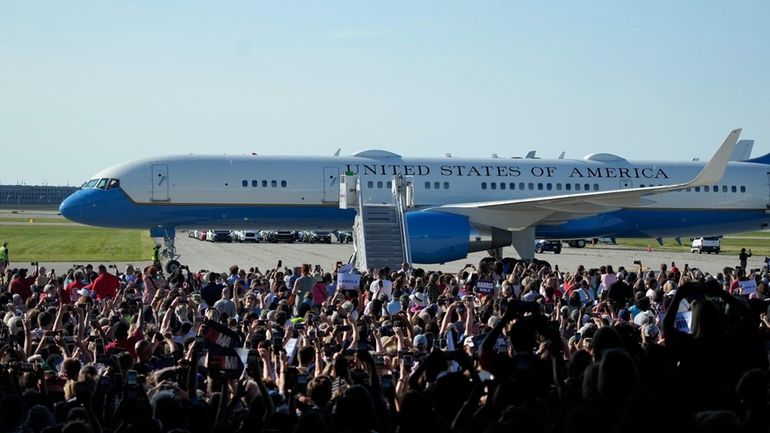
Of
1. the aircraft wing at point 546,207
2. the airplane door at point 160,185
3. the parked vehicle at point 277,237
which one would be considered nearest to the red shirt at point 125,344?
the airplane door at point 160,185

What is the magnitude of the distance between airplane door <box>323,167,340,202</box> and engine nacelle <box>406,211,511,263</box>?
11.0 feet

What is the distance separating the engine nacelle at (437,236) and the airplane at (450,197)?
0.04 metres

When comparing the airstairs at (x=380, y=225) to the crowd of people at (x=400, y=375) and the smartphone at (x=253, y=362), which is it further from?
the smartphone at (x=253, y=362)

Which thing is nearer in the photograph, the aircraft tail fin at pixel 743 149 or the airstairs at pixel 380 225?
the airstairs at pixel 380 225

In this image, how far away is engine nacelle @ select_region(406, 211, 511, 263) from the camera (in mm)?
33562

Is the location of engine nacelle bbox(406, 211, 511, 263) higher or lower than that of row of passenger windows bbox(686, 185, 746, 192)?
lower

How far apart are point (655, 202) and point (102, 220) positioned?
19061 millimetres

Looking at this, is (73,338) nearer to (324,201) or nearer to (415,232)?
(415,232)

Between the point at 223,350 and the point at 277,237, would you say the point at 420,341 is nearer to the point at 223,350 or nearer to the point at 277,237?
the point at 223,350

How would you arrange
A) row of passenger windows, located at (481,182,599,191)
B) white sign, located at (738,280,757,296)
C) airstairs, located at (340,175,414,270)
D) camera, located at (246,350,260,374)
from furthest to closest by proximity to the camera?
row of passenger windows, located at (481,182,599,191), airstairs, located at (340,175,414,270), white sign, located at (738,280,757,296), camera, located at (246,350,260,374)

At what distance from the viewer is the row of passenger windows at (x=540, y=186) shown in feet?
128

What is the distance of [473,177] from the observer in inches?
1533

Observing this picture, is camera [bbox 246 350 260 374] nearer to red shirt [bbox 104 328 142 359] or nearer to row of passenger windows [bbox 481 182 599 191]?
red shirt [bbox 104 328 142 359]

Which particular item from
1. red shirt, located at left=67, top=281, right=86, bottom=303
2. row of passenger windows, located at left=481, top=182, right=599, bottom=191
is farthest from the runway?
red shirt, located at left=67, top=281, right=86, bottom=303
